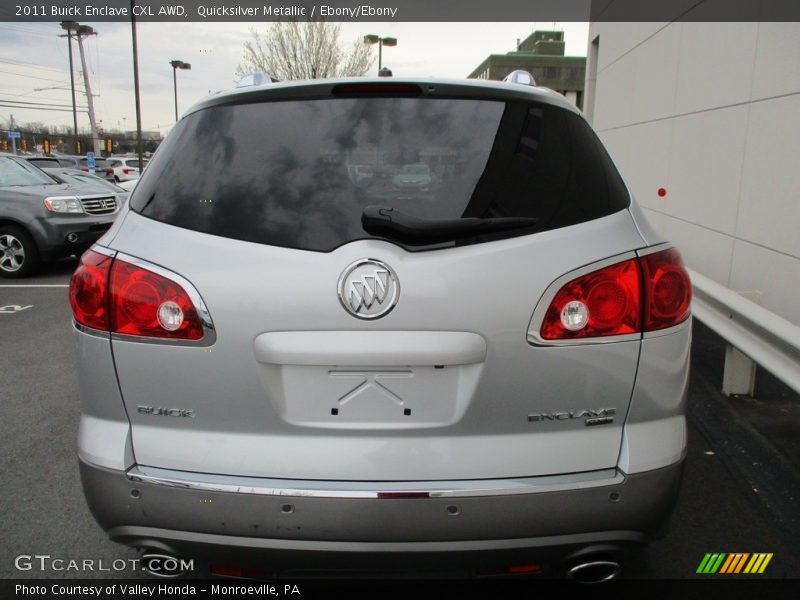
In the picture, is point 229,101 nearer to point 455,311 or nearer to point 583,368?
point 455,311

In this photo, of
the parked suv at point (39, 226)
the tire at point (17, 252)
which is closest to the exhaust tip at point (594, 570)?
the parked suv at point (39, 226)

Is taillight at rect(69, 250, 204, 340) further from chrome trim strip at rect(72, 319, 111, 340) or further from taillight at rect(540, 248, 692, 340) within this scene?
taillight at rect(540, 248, 692, 340)

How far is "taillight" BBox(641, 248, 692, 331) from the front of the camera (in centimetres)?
193

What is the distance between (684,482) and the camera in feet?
11.3

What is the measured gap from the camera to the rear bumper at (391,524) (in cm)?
180

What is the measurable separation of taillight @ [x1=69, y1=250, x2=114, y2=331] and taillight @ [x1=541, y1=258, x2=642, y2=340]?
1298mm

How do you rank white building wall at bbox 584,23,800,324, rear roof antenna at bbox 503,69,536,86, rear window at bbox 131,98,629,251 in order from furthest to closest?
white building wall at bbox 584,23,800,324
rear roof antenna at bbox 503,69,536,86
rear window at bbox 131,98,629,251

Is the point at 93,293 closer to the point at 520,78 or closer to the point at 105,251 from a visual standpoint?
the point at 105,251

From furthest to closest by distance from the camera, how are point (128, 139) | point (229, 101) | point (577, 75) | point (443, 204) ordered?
point (577, 75)
point (128, 139)
point (229, 101)
point (443, 204)

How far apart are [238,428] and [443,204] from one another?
34.4 inches

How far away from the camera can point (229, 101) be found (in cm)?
219

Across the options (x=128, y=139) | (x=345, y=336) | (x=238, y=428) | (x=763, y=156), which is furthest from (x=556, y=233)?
(x=128, y=139)

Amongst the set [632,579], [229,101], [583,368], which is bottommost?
[632,579]

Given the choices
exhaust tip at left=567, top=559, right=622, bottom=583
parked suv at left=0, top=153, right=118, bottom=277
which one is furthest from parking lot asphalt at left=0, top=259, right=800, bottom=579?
parked suv at left=0, top=153, right=118, bottom=277
